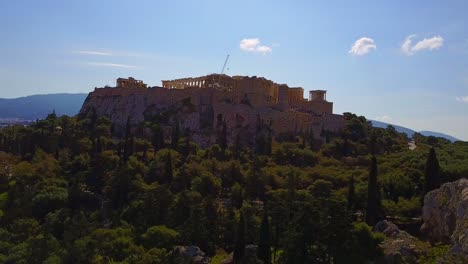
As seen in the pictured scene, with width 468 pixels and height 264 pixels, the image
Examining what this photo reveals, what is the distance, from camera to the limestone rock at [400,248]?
97.7 feet

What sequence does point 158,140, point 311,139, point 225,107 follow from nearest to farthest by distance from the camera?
point 158,140 < point 311,139 < point 225,107

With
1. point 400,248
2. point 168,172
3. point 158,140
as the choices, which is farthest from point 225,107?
point 400,248

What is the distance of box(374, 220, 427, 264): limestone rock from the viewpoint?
97.7ft

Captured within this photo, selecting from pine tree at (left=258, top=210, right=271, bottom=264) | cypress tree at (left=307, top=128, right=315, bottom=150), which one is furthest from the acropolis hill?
pine tree at (left=258, top=210, right=271, bottom=264)

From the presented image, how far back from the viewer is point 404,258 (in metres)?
29.8

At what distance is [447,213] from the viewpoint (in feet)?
102

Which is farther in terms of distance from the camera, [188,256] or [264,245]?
[188,256]

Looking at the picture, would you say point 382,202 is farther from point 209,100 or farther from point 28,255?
point 209,100

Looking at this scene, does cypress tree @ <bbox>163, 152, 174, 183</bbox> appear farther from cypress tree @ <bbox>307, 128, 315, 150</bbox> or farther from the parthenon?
the parthenon

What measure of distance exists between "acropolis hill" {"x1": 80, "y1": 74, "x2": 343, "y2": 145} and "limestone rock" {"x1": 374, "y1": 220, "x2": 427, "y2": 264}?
39794 millimetres

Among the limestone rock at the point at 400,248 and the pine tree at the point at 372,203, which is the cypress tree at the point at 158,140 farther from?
the limestone rock at the point at 400,248

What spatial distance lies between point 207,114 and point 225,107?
309 centimetres

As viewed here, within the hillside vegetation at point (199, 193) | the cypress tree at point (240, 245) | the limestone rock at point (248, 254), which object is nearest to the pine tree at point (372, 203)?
the hillside vegetation at point (199, 193)

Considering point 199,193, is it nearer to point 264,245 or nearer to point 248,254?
point 248,254
